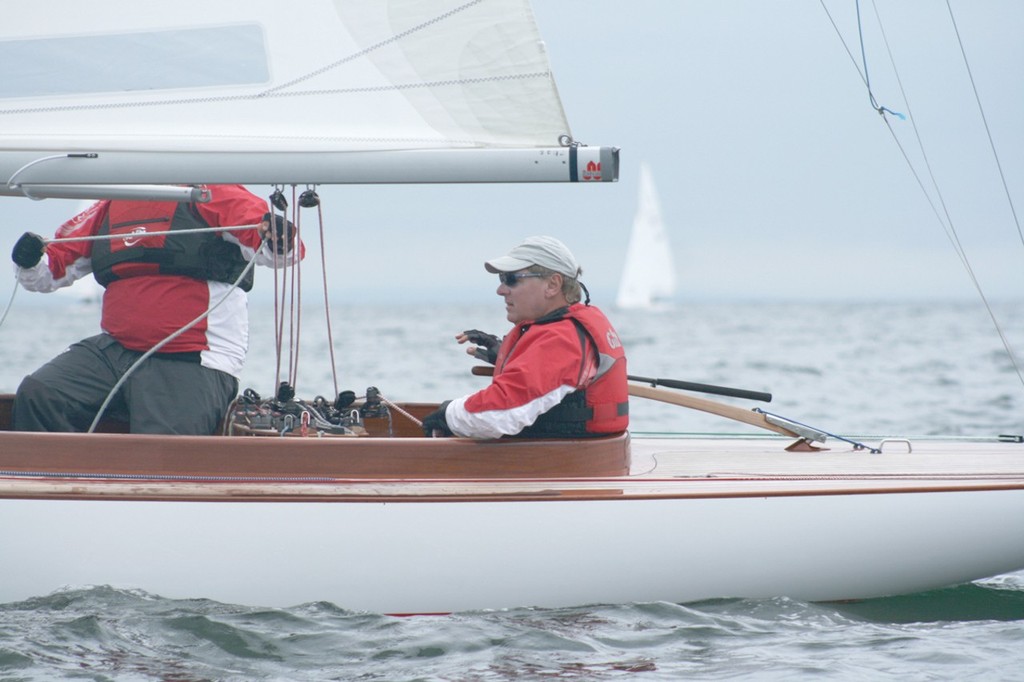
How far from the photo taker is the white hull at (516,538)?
358 centimetres

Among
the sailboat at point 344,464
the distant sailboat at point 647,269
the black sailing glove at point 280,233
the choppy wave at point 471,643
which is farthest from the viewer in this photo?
the distant sailboat at point 647,269

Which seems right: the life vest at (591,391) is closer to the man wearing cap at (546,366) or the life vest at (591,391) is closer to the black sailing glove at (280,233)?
the man wearing cap at (546,366)

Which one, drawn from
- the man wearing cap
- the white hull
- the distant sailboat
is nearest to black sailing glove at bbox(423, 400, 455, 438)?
Result: the man wearing cap

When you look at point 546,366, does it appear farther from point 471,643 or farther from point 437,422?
point 471,643

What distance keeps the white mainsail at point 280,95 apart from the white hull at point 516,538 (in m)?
0.92

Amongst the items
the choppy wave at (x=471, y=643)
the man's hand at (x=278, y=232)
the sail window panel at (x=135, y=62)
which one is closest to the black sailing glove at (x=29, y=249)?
the sail window panel at (x=135, y=62)

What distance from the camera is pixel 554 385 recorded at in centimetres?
373

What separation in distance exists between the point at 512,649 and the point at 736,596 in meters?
0.79

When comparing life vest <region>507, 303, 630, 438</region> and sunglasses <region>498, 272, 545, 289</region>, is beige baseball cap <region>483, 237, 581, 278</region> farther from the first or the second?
life vest <region>507, 303, 630, 438</region>

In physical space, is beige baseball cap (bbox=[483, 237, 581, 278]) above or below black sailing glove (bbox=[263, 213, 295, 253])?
below

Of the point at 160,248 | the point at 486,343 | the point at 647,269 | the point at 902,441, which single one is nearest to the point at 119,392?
the point at 160,248

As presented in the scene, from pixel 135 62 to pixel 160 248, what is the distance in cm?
62

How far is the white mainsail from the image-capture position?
345 cm

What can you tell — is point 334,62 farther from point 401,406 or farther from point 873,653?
point 873,653
